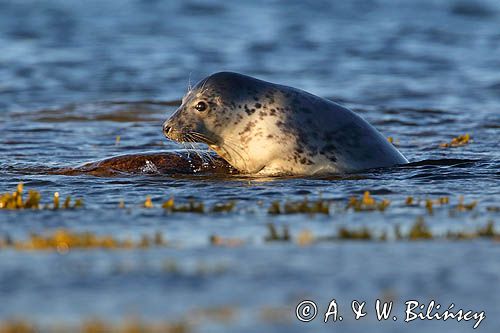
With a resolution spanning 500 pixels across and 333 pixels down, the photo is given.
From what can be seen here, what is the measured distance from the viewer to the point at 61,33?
24.0 meters

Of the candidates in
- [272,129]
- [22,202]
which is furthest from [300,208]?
[22,202]

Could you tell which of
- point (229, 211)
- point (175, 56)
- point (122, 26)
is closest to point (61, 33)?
point (122, 26)

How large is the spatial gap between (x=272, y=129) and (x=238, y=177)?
1.64 feet

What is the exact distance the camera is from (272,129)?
898 centimetres

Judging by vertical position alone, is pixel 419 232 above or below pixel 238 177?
below

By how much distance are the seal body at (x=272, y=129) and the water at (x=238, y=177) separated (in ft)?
0.75

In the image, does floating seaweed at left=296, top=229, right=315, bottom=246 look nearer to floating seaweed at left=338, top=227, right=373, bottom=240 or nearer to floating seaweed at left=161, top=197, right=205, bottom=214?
floating seaweed at left=338, top=227, right=373, bottom=240

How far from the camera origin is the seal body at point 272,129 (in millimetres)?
8977

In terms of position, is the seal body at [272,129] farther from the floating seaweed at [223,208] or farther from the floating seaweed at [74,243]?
the floating seaweed at [74,243]

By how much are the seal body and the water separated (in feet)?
0.75

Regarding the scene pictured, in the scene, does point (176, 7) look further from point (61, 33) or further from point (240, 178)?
point (240, 178)

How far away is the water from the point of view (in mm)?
5168

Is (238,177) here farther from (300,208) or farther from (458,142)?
(458,142)

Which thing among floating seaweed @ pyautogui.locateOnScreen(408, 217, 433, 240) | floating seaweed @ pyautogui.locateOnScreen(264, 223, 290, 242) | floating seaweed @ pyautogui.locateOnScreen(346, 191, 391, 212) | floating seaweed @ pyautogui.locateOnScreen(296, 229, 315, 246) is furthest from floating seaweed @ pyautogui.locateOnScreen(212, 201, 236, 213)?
floating seaweed @ pyautogui.locateOnScreen(408, 217, 433, 240)
